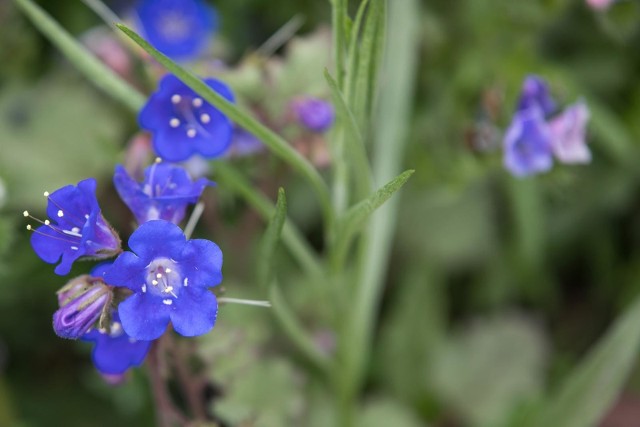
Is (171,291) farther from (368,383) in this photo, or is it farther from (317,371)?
(368,383)

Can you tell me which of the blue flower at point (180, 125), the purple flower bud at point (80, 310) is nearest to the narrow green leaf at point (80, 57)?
the blue flower at point (180, 125)

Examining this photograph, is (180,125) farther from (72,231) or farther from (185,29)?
(185,29)

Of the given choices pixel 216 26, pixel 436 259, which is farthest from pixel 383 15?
pixel 436 259

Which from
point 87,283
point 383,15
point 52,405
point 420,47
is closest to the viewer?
point 87,283

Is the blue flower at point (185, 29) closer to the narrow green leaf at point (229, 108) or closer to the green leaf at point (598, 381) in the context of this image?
the narrow green leaf at point (229, 108)

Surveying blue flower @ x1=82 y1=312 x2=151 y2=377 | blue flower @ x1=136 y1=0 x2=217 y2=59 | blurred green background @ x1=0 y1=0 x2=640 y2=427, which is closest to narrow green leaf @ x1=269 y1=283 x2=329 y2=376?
blurred green background @ x1=0 y1=0 x2=640 y2=427

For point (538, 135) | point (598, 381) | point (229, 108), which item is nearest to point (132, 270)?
point (229, 108)
